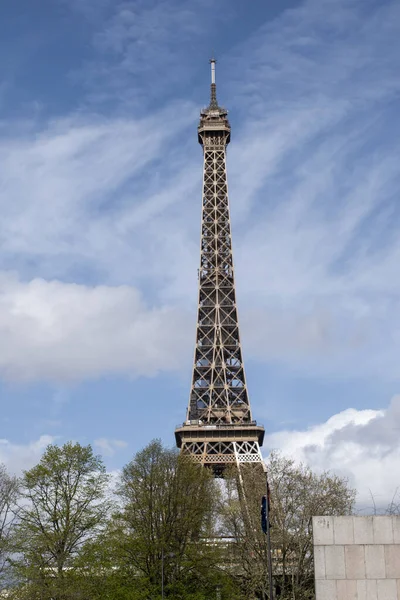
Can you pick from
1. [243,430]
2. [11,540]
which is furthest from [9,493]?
[243,430]

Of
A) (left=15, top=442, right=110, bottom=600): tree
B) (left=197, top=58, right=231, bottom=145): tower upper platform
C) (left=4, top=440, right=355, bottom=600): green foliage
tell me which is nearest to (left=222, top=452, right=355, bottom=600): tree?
(left=4, top=440, right=355, bottom=600): green foliage

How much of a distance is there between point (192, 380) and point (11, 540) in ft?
230

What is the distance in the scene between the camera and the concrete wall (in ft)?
110

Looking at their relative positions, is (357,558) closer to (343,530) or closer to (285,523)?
(343,530)

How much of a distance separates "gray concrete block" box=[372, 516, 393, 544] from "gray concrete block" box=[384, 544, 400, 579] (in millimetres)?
291

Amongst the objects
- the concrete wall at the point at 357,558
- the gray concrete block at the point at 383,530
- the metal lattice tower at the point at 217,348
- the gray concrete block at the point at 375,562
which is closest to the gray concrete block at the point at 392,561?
the concrete wall at the point at 357,558

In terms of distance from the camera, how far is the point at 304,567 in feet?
209

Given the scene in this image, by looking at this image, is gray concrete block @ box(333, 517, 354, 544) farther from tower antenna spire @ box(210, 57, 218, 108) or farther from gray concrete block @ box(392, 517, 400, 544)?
tower antenna spire @ box(210, 57, 218, 108)

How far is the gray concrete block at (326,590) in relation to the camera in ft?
110

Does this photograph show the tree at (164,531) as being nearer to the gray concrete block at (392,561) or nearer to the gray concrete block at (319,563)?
the gray concrete block at (319,563)

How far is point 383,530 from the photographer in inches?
1326

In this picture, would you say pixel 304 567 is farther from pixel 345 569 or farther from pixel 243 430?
pixel 243 430

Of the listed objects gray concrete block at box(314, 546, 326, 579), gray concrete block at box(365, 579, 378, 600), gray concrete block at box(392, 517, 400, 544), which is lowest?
gray concrete block at box(365, 579, 378, 600)

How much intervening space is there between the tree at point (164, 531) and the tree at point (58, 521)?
8.50ft
